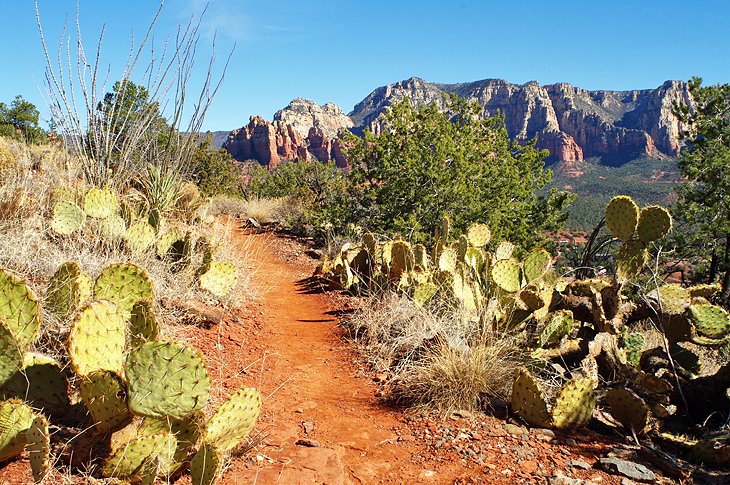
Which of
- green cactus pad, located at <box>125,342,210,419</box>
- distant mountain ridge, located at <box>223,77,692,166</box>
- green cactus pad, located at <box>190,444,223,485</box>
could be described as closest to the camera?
green cactus pad, located at <box>190,444,223,485</box>

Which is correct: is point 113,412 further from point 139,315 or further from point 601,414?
point 601,414

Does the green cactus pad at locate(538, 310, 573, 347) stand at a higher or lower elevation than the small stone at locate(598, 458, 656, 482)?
higher

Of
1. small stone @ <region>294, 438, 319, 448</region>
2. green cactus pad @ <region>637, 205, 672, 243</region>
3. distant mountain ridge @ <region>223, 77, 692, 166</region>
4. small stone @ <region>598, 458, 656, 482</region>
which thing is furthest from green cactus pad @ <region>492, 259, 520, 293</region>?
distant mountain ridge @ <region>223, 77, 692, 166</region>

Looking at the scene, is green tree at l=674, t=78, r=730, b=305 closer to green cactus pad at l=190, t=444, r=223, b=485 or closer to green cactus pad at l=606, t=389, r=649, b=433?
green cactus pad at l=606, t=389, r=649, b=433

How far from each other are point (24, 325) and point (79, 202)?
3.63 m

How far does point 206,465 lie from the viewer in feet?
7.10

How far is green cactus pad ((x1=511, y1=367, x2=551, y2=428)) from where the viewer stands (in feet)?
10.4

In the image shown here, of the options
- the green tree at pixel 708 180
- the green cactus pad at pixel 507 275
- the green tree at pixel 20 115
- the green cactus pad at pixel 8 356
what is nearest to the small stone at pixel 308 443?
the green cactus pad at pixel 8 356

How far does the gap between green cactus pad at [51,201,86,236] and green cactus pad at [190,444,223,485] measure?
11.8ft

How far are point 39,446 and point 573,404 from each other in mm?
2711

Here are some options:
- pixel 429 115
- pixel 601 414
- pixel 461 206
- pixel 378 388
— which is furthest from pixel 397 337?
pixel 429 115

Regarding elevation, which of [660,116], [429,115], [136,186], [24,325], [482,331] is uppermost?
[660,116]

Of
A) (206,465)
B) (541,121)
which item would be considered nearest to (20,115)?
(206,465)

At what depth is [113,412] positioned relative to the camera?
91.8 inches
